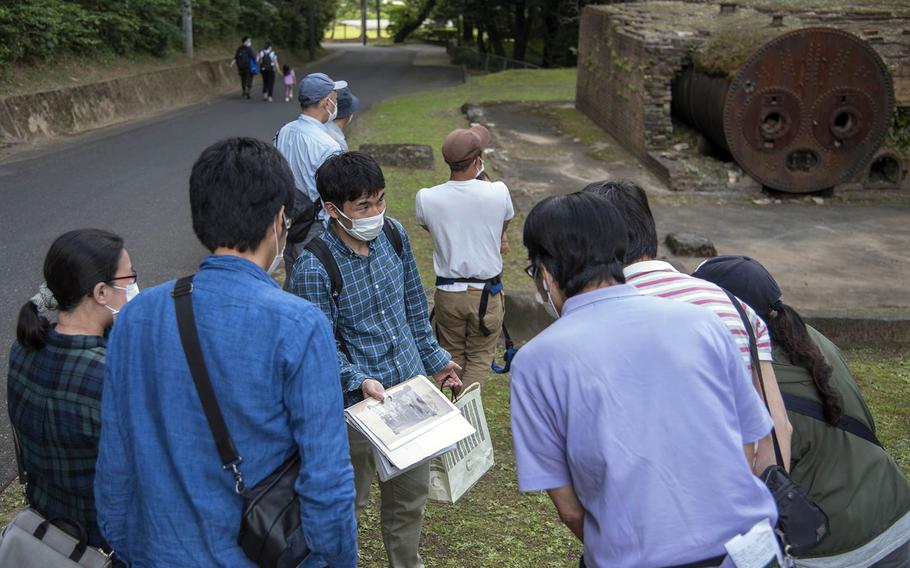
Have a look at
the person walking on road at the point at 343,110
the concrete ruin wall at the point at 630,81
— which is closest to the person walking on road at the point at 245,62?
the concrete ruin wall at the point at 630,81

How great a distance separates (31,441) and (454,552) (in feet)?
6.71

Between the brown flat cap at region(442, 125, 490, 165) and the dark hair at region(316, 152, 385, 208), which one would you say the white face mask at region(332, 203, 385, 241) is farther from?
the brown flat cap at region(442, 125, 490, 165)

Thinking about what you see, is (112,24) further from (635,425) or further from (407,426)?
(635,425)

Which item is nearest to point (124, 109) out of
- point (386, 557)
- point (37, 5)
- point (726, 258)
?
point (37, 5)

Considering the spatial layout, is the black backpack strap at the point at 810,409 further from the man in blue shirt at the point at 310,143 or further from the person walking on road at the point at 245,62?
the person walking on road at the point at 245,62

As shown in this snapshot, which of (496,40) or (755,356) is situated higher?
(755,356)

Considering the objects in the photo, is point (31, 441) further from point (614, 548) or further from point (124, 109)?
point (124, 109)

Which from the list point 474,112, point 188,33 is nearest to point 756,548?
point 474,112

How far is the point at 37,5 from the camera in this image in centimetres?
1752

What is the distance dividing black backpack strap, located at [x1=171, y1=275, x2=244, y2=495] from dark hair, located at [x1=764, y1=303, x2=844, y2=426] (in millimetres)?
1620

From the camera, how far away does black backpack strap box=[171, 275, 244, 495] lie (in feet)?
6.97

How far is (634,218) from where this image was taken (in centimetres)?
273

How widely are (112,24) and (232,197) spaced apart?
20813 millimetres

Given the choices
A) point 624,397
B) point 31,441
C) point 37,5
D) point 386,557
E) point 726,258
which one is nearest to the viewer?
point 624,397
